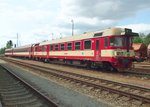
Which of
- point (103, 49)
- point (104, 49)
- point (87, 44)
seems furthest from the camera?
point (87, 44)

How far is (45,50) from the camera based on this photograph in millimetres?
39969

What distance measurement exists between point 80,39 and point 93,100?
15.5m

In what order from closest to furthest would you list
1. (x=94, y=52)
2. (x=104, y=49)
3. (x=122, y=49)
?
(x=122, y=49)
(x=104, y=49)
(x=94, y=52)

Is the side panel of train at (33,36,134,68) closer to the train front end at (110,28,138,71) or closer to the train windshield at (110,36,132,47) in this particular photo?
the train front end at (110,28,138,71)

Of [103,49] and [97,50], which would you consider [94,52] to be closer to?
[97,50]

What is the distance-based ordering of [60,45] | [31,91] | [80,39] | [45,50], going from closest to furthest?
[31,91]
[80,39]
[60,45]
[45,50]

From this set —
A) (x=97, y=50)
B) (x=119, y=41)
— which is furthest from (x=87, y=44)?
(x=119, y=41)

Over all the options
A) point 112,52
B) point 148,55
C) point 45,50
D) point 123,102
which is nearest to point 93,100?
point 123,102

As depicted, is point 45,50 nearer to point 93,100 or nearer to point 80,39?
point 80,39

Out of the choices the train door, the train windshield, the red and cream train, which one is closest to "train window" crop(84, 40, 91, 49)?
the red and cream train

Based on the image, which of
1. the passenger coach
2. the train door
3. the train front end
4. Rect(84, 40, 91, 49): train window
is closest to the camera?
the train front end

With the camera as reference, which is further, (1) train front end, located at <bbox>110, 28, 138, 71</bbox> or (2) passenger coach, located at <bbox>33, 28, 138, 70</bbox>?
(2) passenger coach, located at <bbox>33, 28, 138, 70</bbox>

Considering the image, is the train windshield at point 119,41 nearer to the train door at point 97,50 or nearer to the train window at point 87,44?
the train door at point 97,50

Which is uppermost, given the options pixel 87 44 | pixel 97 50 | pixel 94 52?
pixel 87 44
